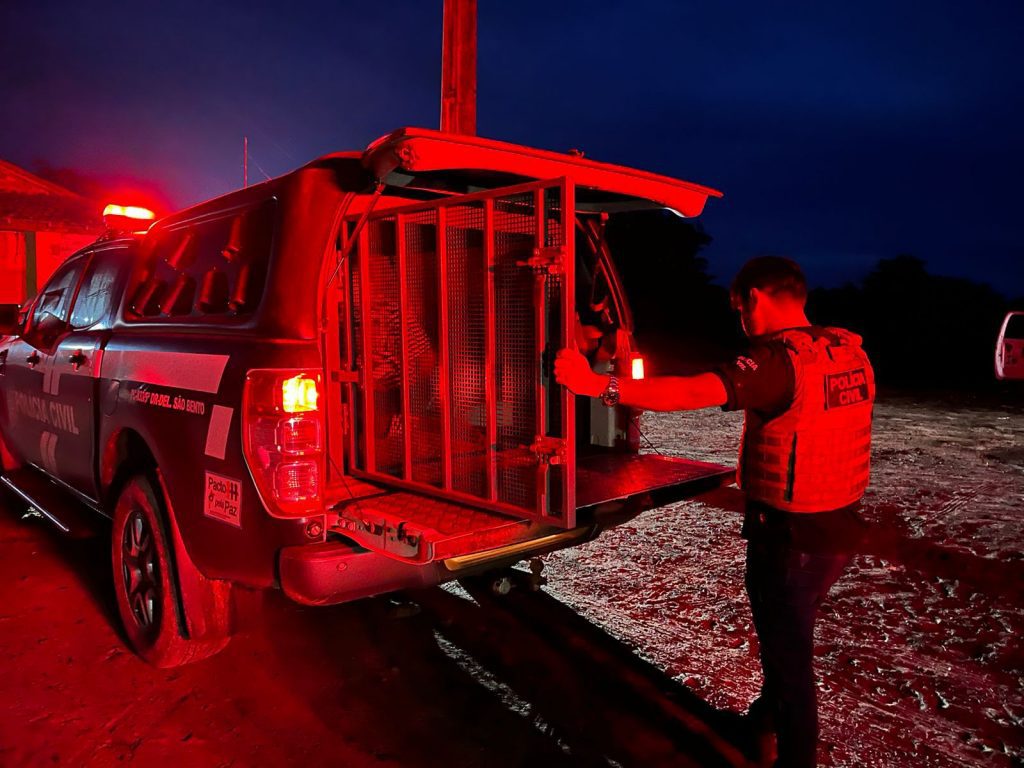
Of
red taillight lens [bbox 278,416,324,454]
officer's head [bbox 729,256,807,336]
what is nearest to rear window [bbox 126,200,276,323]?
red taillight lens [bbox 278,416,324,454]

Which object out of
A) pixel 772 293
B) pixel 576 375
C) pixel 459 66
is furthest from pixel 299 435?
pixel 459 66

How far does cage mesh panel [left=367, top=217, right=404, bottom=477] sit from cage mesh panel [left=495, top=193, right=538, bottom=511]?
575 mm

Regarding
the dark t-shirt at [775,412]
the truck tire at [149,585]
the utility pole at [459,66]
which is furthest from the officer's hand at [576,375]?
the utility pole at [459,66]

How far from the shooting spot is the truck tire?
138 inches

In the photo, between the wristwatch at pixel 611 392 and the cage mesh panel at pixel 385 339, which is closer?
the wristwatch at pixel 611 392

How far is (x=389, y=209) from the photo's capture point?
10.9 ft

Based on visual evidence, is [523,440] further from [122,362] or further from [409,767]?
[122,362]

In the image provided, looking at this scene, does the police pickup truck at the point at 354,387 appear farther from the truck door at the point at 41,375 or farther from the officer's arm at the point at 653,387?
the truck door at the point at 41,375

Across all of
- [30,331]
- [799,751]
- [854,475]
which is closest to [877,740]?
[799,751]

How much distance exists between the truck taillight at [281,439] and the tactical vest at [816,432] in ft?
5.46

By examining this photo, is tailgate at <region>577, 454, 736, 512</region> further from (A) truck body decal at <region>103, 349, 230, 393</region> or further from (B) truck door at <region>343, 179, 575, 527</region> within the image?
(A) truck body decal at <region>103, 349, 230, 393</region>

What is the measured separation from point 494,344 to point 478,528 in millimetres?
732

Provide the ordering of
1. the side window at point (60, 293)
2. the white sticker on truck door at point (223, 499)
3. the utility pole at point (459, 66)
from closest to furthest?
1. the white sticker on truck door at point (223, 499)
2. the side window at point (60, 293)
3. the utility pole at point (459, 66)

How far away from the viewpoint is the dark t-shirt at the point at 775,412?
2480 mm
